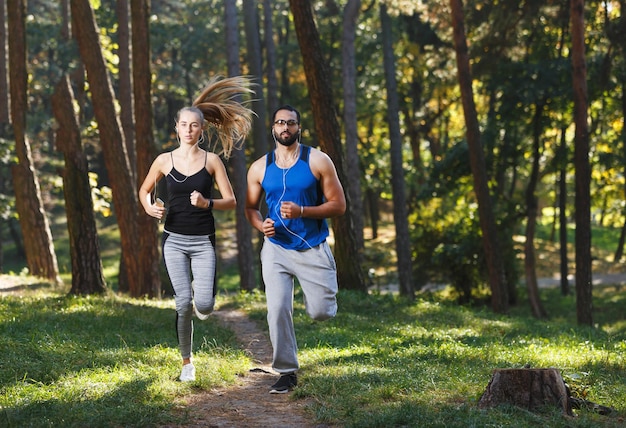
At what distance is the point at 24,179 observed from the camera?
2336 cm

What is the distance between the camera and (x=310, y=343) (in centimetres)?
1175

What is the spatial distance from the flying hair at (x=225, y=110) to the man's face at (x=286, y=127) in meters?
0.91

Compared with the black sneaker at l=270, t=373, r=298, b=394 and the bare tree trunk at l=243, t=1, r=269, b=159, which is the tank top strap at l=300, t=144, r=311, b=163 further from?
the bare tree trunk at l=243, t=1, r=269, b=159

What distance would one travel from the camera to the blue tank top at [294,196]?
26.6 feet

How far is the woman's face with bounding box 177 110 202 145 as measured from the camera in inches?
334

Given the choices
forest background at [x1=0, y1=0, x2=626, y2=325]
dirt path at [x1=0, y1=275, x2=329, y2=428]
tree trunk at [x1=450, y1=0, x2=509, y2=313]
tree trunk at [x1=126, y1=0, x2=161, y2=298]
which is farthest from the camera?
tree trunk at [x1=450, y1=0, x2=509, y2=313]

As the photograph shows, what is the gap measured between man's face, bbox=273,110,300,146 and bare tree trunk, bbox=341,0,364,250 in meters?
17.7

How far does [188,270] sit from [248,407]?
1391 millimetres

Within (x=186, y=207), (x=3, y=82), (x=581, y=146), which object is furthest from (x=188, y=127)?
(x=3, y=82)

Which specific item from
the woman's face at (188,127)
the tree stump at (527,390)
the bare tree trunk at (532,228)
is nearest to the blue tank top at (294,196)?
the woman's face at (188,127)

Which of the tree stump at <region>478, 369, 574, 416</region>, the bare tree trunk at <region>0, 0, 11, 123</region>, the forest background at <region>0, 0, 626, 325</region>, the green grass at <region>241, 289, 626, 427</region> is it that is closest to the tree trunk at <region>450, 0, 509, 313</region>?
the forest background at <region>0, 0, 626, 325</region>

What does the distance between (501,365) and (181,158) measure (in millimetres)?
4057

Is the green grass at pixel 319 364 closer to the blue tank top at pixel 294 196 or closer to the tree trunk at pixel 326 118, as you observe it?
the blue tank top at pixel 294 196

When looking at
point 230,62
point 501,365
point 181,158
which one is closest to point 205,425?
point 181,158
